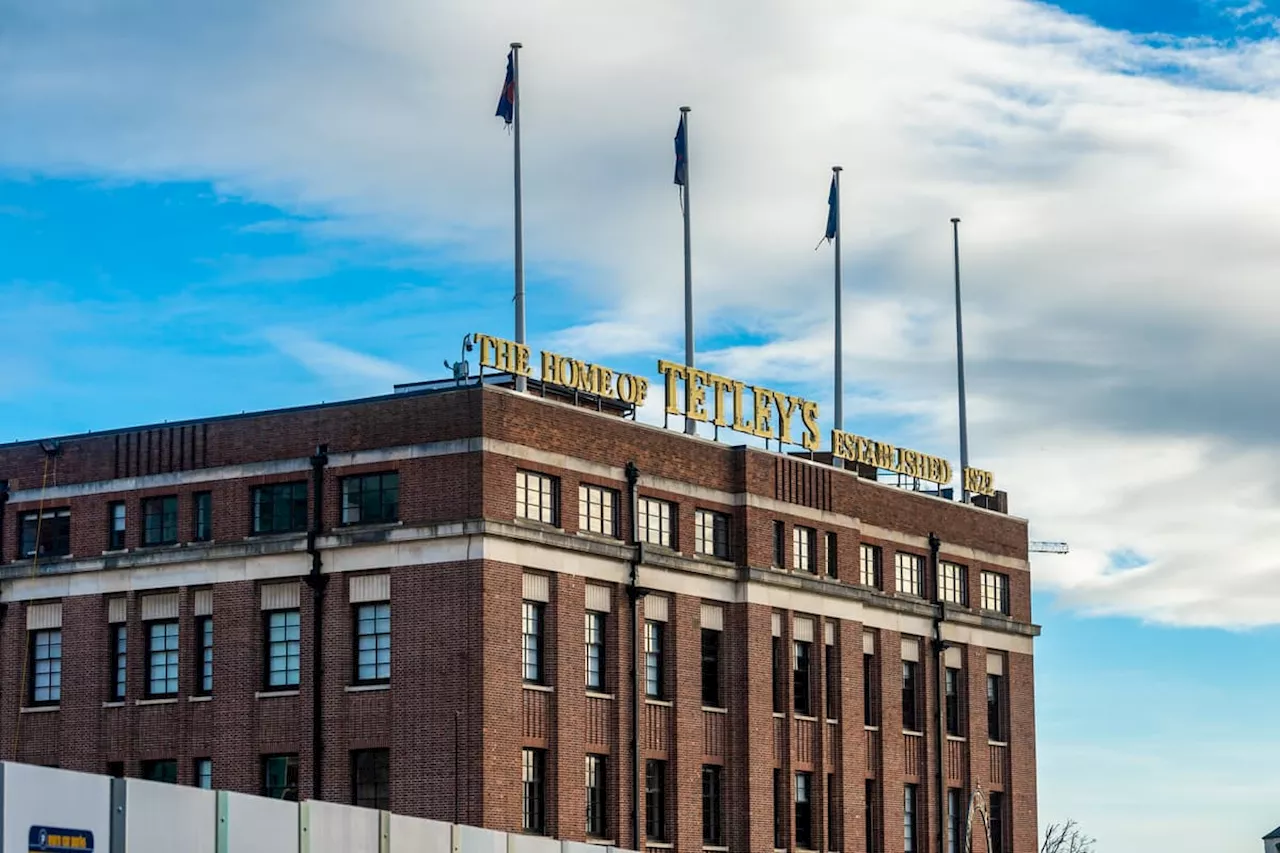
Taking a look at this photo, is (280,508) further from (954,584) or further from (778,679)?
(954,584)

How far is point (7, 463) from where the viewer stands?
7675cm

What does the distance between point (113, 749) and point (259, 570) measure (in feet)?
24.7

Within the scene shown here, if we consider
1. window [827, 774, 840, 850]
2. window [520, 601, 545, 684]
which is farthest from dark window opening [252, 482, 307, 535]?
window [827, 774, 840, 850]

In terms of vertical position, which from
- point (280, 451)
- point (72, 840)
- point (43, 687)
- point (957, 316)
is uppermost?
point (957, 316)

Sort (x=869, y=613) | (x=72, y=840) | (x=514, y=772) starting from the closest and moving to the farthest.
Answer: (x=72, y=840), (x=514, y=772), (x=869, y=613)

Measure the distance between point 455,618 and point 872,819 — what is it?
2349 centimetres

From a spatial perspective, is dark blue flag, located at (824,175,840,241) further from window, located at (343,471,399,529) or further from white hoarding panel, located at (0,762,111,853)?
white hoarding panel, located at (0,762,111,853)

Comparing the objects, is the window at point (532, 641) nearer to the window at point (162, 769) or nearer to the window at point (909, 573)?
the window at point (162, 769)

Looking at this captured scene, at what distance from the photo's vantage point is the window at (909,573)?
89.2m

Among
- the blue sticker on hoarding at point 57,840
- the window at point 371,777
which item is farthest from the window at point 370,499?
the blue sticker on hoarding at point 57,840

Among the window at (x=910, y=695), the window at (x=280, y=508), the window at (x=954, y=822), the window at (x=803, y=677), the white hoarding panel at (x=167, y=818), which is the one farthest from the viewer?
the window at (x=954, y=822)

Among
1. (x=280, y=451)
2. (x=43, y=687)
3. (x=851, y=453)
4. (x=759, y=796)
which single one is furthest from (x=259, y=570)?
(x=851, y=453)

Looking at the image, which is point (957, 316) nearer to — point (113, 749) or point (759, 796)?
point (759, 796)

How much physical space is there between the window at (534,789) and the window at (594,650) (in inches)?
130
